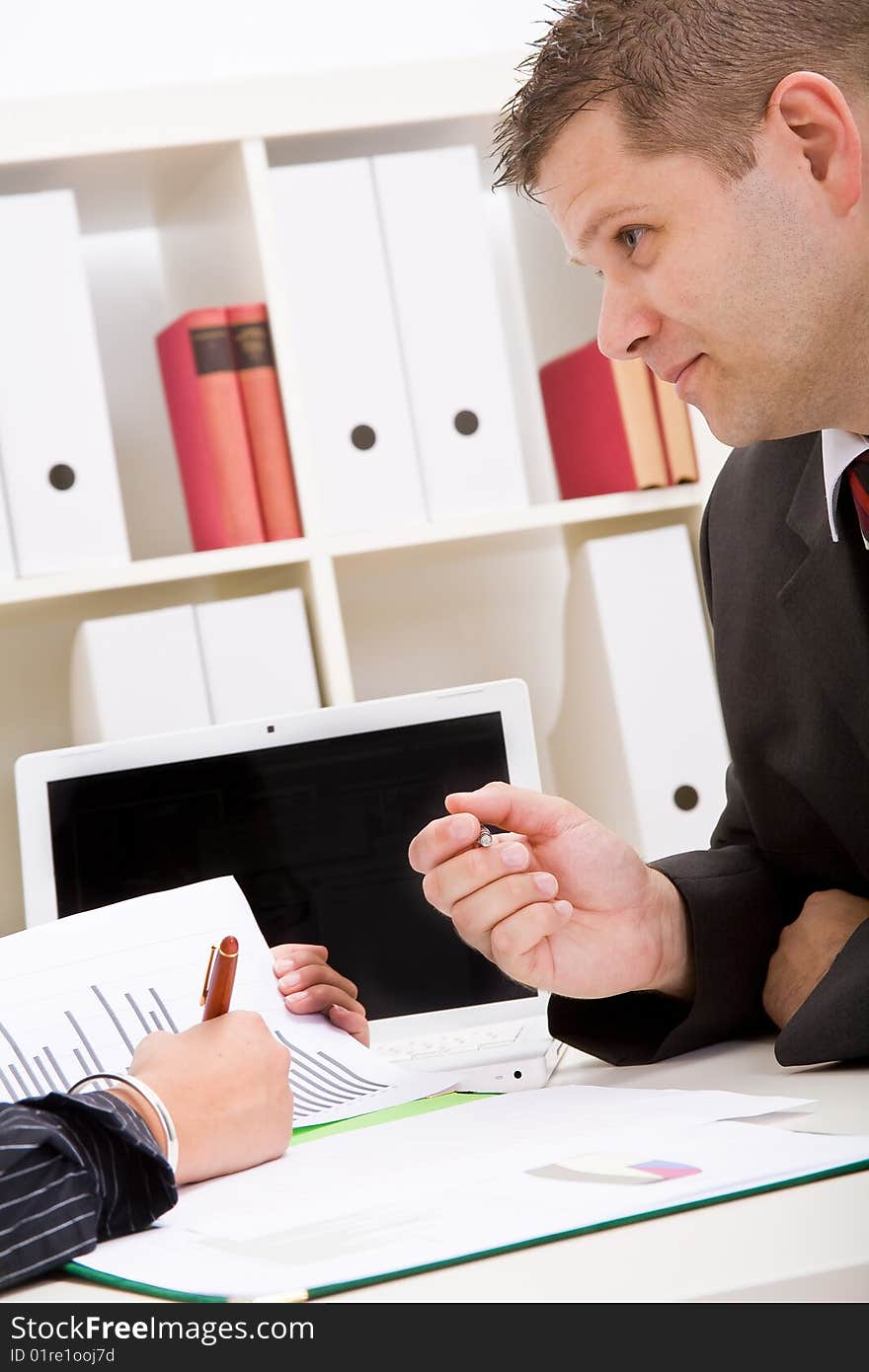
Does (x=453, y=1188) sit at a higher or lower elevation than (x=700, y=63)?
lower

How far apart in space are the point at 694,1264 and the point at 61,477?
4.45ft

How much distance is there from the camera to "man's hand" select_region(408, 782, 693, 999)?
0.87 m

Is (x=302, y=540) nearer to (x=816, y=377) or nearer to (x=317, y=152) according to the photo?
(x=317, y=152)

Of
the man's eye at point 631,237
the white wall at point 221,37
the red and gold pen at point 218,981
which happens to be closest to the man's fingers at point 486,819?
the red and gold pen at point 218,981

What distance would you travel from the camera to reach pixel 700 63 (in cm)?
93

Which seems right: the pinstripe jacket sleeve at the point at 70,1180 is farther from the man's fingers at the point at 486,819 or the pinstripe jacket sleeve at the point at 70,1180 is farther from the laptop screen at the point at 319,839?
the laptop screen at the point at 319,839

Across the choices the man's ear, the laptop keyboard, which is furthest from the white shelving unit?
the man's ear

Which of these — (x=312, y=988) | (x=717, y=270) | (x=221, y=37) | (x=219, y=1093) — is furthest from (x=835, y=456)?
(x=221, y=37)

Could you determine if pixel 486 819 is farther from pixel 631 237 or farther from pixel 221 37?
pixel 221 37

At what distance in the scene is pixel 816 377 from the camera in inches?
39.3

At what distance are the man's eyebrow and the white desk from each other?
63 centimetres

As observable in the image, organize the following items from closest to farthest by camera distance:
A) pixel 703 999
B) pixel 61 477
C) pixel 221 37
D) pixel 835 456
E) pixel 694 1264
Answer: pixel 694 1264 → pixel 703 999 → pixel 835 456 → pixel 61 477 → pixel 221 37

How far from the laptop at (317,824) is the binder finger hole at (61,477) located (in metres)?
0.40

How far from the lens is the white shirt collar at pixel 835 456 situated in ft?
3.44
